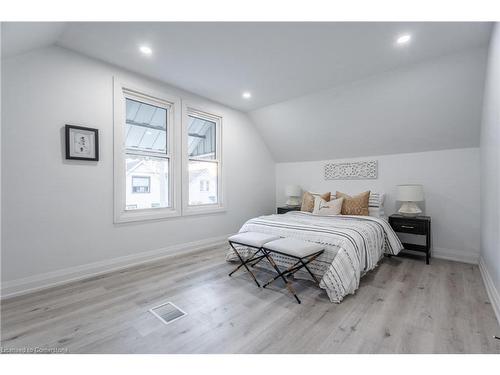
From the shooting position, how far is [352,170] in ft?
14.6

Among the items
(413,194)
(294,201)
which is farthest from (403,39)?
(294,201)

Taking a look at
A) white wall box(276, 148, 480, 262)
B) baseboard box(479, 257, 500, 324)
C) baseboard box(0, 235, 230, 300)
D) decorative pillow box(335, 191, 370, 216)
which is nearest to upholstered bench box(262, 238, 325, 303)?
baseboard box(479, 257, 500, 324)

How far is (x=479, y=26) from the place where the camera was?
218cm

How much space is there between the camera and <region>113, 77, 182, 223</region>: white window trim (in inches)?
119

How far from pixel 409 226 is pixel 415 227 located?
0.24 feet

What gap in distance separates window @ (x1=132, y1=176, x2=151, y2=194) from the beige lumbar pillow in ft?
8.85

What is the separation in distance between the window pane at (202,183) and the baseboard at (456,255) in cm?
367

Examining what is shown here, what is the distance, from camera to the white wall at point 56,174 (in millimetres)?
2291

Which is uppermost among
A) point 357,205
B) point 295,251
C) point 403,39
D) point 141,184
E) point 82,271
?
point 403,39

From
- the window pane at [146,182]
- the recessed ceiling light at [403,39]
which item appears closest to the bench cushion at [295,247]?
the window pane at [146,182]

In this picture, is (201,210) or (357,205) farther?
(201,210)

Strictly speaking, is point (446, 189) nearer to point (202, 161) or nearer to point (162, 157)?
point (202, 161)
